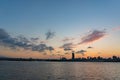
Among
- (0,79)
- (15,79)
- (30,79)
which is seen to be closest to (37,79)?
(30,79)

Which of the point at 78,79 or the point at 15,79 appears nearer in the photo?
the point at 15,79

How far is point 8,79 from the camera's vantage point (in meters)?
75.4

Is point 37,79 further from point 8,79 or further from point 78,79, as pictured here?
point 78,79

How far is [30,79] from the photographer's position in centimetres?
7631

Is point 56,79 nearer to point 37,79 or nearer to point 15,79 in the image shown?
point 37,79

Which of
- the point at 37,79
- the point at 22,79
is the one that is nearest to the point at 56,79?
the point at 37,79

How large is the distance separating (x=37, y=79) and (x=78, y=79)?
1542cm

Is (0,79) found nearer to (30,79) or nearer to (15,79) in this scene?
(15,79)

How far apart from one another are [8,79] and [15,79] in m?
2.38

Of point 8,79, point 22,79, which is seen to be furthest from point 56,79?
point 8,79

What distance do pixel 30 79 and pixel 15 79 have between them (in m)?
5.21

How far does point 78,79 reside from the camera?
80938 mm

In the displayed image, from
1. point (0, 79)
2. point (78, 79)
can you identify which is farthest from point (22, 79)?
point (78, 79)

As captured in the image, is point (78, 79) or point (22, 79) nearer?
point (22, 79)
